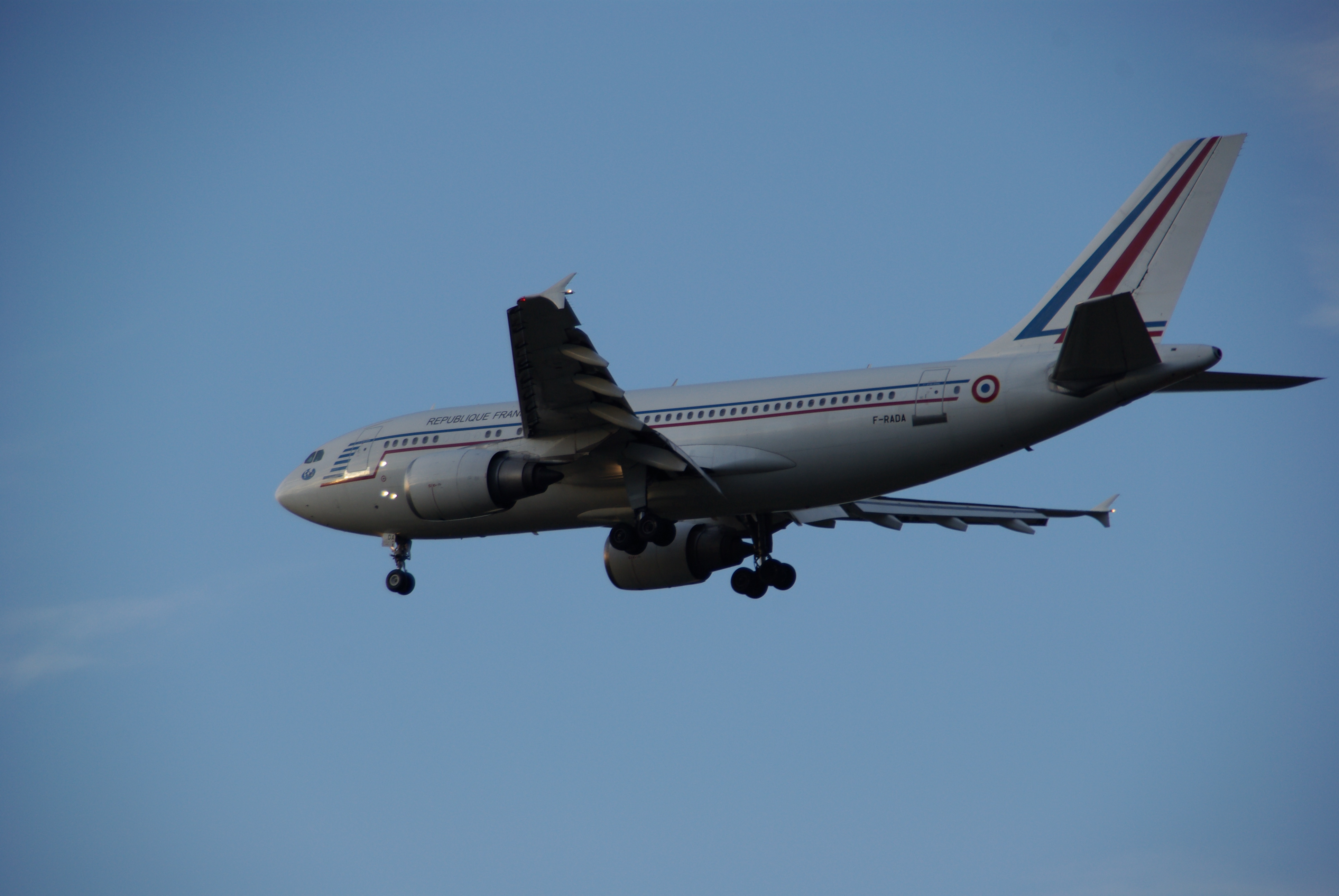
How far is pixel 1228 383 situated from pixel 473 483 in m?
11.9

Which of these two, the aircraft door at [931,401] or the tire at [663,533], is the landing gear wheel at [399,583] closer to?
the tire at [663,533]

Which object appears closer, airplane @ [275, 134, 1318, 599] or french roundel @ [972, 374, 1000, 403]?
airplane @ [275, 134, 1318, 599]

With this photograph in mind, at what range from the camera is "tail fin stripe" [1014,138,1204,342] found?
22438mm

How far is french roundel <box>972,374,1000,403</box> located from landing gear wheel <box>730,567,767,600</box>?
289 inches

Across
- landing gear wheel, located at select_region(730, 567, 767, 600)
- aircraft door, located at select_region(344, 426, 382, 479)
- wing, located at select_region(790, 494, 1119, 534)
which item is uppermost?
aircraft door, located at select_region(344, 426, 382, 479)

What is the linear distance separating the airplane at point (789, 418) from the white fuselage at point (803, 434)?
30 mm

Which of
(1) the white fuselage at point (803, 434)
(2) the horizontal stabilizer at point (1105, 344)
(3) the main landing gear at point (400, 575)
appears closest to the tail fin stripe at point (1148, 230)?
(2) the horizontal stabilizer at point (1105, 344)

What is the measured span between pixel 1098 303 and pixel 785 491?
20.7ft

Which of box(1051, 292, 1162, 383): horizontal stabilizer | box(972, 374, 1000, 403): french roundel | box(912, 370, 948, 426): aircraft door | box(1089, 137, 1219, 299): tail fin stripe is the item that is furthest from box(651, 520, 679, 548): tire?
box(1089, 137, 1219, 299): tail fin stripe

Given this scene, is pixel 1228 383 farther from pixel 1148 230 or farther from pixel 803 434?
pixel 803 434

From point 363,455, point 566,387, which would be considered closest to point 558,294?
point 566,387

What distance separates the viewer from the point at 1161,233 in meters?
22.3

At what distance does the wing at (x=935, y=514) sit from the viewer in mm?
28547

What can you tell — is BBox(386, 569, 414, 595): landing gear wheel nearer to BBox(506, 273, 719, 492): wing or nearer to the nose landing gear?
the nose landing gear
